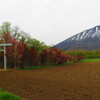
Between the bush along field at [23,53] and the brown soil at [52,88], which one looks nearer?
the brown soil at [52,88]

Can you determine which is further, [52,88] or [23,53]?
[23,53]

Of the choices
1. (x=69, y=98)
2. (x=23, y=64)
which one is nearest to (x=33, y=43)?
(x=23, y=64)

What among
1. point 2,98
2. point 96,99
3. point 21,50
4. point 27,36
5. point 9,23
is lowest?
point 96,99

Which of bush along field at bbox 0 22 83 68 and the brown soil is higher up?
bush along field at bbox 0 22 83 68

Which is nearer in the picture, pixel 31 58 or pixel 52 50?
pixel 31 58

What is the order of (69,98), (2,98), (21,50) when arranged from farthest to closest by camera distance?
(21,50)
(69,98)
(2,98)

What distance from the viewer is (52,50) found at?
4553cm

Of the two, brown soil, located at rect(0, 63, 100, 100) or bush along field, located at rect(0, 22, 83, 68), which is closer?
brown soil, located at rect(0, 63, 100, 100)

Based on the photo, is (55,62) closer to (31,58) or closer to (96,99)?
(31,58)

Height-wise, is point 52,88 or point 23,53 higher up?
point 23,53

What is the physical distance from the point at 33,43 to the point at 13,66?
42.8ft

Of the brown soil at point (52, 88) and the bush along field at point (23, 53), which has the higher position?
the bush along field at point (23, 53)

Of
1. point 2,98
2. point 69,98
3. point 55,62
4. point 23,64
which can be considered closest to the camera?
point 2,98

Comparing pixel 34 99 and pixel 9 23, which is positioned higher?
pixel 9 23
